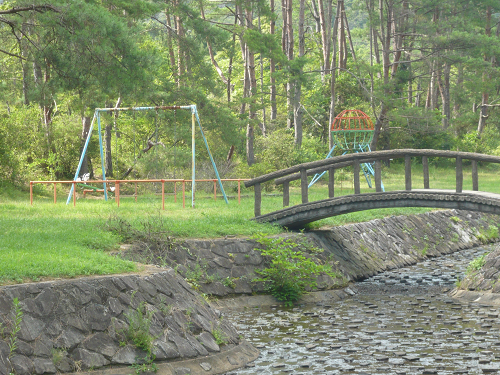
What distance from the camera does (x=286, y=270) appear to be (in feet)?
45.5

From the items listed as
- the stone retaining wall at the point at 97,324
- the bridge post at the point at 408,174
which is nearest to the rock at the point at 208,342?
the stone retaining wall at the point at 97,324

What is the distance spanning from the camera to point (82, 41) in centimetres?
1387

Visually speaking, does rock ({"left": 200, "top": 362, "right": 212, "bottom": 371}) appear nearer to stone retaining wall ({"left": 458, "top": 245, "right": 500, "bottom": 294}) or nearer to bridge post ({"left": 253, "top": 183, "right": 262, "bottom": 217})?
stone retaining wall ({"left": 458, "top": 245, "right": 500, "bottom": 294})

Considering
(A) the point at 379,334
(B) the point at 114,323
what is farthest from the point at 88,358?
(A) the point at 379,334

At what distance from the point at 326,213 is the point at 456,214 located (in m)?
9.37

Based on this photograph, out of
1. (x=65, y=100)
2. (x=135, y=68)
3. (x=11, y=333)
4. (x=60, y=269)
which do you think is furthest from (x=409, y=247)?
(x=65, y=100)

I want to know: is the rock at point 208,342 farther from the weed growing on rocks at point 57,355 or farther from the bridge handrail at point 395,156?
the bridge handrail at point 395,156

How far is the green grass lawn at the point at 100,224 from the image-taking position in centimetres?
941

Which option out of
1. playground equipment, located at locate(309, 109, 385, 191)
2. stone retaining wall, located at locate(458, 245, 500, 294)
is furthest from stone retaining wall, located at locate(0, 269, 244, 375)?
playground equipment, located at locate(309, 109, 385, 191)

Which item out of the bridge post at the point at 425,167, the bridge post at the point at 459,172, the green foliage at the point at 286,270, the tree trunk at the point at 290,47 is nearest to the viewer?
the green foliage at the point at 286,270

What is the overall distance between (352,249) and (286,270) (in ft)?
12.5

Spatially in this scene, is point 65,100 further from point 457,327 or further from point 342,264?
point 457,327

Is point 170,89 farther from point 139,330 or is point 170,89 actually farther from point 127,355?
point 127,355

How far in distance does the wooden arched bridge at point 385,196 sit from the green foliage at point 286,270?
1.43 m
